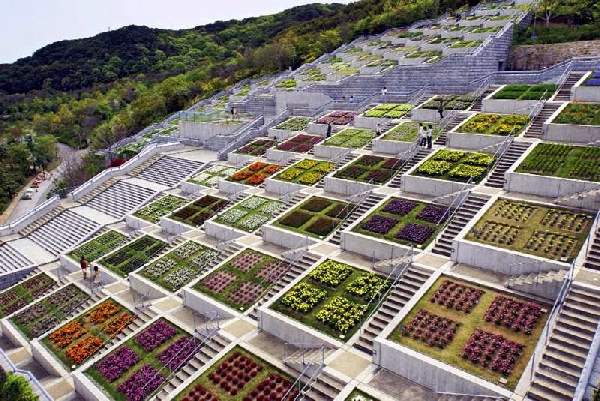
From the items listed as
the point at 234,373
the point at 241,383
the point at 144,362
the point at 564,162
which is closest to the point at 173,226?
the point at 144,362

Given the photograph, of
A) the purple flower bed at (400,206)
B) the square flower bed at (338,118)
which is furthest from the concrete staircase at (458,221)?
the square flower bed at (338,118)

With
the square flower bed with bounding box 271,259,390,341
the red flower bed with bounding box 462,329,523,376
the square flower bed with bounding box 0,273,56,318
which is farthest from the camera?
the square flower bed with bounding box 0,273,56,318

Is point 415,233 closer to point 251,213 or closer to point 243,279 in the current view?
point 243,279

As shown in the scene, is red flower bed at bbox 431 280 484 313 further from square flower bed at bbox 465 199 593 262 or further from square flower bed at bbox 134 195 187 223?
square flower bed at bbox 134 195 187 223

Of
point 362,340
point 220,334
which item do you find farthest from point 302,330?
point 220,334

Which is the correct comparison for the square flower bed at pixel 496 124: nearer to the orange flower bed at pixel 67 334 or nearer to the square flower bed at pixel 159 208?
the square flower bed at pixel 159 208

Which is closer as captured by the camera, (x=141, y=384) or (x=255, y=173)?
(x=141, y=384)

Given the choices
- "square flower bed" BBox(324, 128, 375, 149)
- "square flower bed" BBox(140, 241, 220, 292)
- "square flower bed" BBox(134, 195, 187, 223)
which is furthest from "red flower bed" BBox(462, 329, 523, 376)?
"square flower bed" BBox(134, 195, 187, 223)
